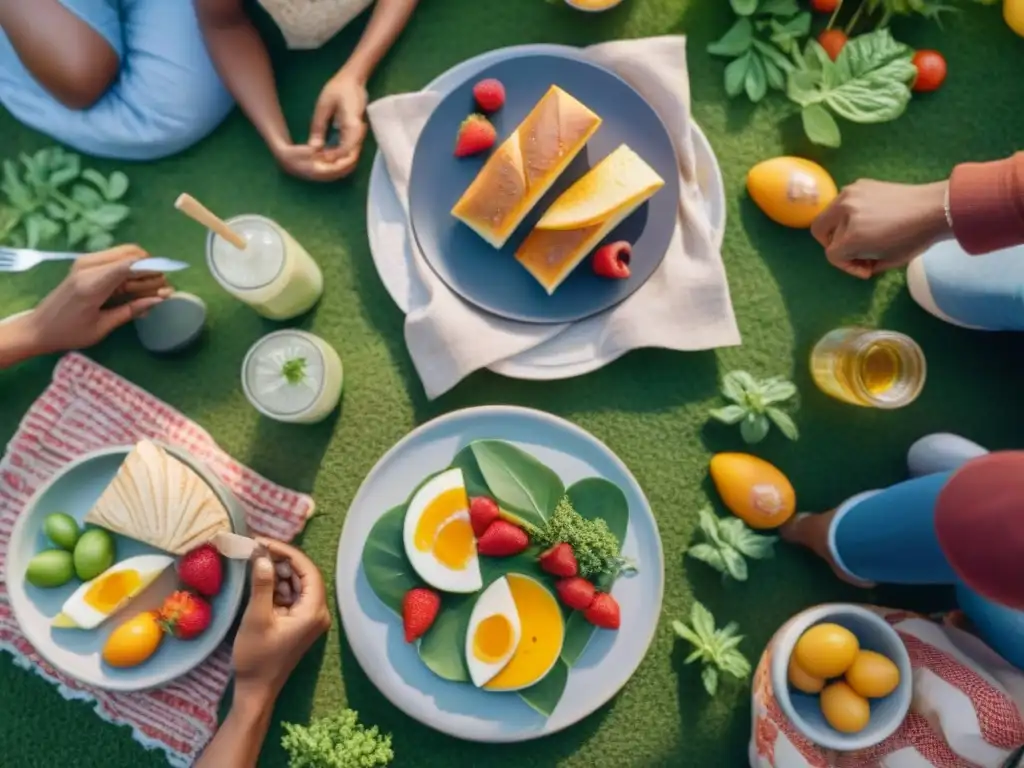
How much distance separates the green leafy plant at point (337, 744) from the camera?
1082mm

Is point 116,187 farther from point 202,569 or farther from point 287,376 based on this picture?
point 202,569

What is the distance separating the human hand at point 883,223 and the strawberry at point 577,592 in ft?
1.61

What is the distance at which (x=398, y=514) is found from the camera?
3.57 feet

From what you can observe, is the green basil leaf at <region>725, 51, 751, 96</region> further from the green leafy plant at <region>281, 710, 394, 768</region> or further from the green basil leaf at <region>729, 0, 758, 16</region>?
the green leafy plant at <region>281, 710, 394, 768</region>

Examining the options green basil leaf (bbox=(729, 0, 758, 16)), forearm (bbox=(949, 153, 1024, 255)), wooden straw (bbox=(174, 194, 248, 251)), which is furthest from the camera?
green basil leaf (bbox=(729, 0, 758, 16))

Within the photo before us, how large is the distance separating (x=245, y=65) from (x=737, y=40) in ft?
2.30

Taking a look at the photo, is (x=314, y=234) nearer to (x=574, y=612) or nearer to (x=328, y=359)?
(x=328, y=359)

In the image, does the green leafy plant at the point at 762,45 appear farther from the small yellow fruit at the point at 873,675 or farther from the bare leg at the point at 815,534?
the small yellow fruit at the point at 873,675

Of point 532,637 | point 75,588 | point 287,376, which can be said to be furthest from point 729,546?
point 75,588

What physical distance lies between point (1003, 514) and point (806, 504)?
0.48 meters

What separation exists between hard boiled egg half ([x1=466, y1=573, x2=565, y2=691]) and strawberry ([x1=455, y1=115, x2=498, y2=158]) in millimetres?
562

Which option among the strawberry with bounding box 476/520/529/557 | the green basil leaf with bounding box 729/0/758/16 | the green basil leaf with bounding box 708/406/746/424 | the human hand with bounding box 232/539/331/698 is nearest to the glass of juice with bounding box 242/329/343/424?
the human hand with bounding box 232/539/331/698

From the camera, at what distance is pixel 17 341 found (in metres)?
1.14

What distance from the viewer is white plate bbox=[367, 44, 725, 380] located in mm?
1140
